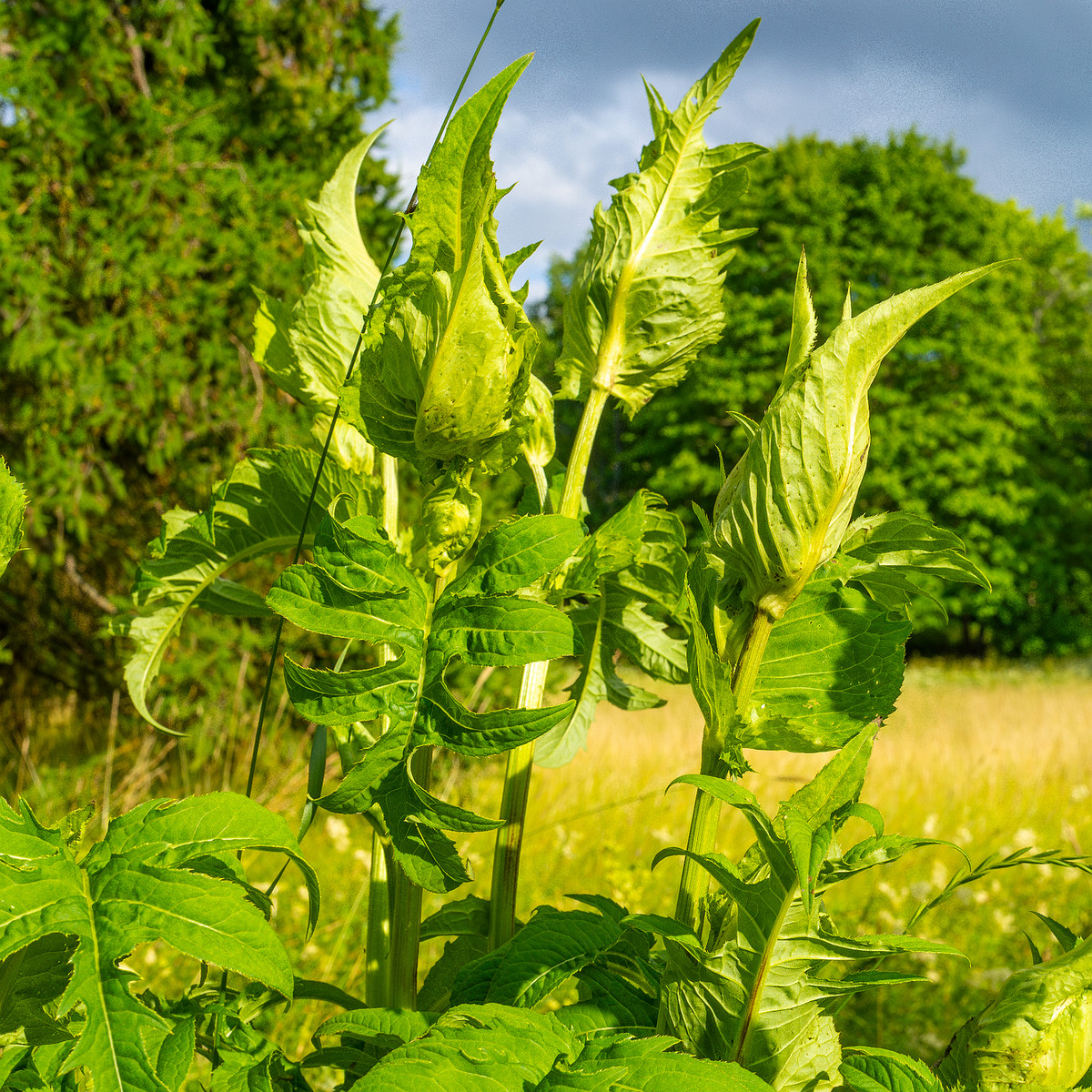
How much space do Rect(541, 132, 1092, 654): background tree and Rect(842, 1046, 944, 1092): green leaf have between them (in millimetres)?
14633

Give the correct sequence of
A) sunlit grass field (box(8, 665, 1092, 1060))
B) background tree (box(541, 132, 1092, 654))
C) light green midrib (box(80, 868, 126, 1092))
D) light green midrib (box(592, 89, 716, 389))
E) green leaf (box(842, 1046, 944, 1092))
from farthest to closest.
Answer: background tree (box(541, 132, 1092, 654)) < sunlit grass field (box(8, 665, 1092, 1060)) < light green midrib (box(592, 89, 716, 389)) < green leaf (box(842, 1046, 944, 1092)) < light green midrib (box(80, 868, 126, 1092))

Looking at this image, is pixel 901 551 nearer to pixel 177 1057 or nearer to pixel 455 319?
pixel 455 319

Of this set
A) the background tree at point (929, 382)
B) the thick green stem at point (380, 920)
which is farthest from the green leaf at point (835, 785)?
the background tree at point (929, 382)

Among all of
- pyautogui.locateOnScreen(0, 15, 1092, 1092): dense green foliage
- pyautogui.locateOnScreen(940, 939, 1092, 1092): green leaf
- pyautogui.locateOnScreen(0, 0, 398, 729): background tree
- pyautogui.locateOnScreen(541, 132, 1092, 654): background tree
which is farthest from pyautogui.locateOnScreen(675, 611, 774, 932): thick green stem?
pyautogui.locateOnScreen(541, 132, 1092, 654): background tree

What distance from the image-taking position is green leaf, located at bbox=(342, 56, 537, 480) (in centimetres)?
55

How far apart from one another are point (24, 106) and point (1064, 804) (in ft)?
18.2

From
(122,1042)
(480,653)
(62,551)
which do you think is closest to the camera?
(122,1042)

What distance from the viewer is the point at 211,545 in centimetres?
83

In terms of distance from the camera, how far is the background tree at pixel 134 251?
3.74 metres

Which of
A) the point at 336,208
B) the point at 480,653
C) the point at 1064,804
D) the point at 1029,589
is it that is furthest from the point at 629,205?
the point at 1029,589

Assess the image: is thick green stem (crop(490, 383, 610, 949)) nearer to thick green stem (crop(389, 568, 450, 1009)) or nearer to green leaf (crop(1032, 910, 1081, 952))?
thick green stem (crop(389, 568, 450, 1009))

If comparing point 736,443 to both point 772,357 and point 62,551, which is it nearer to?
point 772,357

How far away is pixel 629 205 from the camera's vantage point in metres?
0.78

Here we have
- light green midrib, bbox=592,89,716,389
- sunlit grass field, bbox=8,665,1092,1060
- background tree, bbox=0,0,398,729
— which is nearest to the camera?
light green midrib, bbox=592,89,716,389
